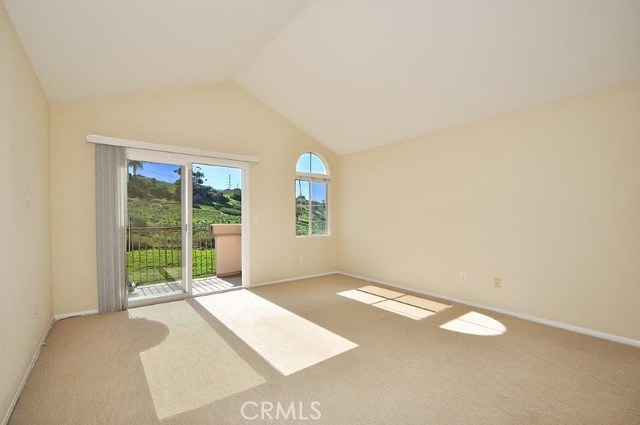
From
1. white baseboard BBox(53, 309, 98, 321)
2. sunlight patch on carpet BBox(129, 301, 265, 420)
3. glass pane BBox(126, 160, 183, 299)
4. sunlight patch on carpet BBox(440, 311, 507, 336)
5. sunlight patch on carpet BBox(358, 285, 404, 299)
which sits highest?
glass pane BBox(126, 160, 183, 299)

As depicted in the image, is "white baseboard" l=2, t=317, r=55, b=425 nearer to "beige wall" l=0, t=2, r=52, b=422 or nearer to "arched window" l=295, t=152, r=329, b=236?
"beige wall" l=0, t=2, r=52, b=422

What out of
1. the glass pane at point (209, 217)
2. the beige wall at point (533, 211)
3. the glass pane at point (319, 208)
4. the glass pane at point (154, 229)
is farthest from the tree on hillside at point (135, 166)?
the beige wall at point (533, 211)

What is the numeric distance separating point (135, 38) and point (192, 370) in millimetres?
2794

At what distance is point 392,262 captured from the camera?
4.93m

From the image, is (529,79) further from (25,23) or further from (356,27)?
(25,23)

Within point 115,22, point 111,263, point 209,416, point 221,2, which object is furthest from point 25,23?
point 209,416

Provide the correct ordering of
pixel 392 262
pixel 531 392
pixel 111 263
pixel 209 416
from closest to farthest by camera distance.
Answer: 1. pixel 209 416
2. pixel 531 392
3. pixel 111 263
4. pixel 392 262

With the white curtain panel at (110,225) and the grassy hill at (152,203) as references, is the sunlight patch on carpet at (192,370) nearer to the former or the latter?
the white curtain panel at (110,225)

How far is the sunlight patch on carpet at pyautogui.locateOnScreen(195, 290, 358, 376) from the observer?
2463 mm

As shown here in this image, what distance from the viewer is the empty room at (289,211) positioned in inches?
77.2

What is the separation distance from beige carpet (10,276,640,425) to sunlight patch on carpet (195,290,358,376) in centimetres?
9

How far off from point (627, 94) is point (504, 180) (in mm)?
1249

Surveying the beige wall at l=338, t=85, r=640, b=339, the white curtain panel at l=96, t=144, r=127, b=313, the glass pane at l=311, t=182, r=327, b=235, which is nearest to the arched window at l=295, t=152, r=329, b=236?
the glass pane at l=311, t=182, r=327, b=235

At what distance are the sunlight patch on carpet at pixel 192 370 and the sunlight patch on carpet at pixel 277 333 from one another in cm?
23
